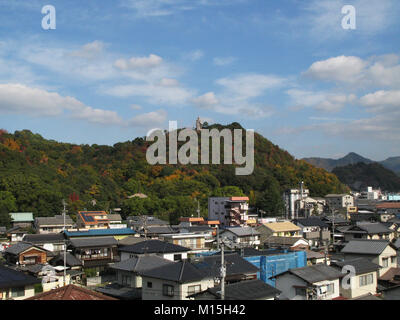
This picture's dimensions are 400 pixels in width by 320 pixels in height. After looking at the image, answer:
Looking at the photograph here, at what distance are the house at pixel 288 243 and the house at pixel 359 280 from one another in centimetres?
843

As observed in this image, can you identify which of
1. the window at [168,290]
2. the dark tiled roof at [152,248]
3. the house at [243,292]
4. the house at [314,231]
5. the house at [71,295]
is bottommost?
the house at [314,231]

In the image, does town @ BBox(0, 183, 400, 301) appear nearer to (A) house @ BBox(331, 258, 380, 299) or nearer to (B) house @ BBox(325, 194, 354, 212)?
(A) house @ BBox(331, 258, 380, 299)

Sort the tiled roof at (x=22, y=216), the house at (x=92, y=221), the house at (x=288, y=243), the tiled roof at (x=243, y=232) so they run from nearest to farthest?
the house at (x=288, y=243)
the tiled roof at (x=243, y=232)
the house at (x=92, y=221)
the tiled roof at (x=22, y=216)

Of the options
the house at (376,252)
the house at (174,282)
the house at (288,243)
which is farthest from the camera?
the house at (288,243)

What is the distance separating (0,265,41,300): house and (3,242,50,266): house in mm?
8843

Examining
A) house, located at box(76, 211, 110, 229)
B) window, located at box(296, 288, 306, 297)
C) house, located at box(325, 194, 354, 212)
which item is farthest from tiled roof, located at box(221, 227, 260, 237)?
house, located at box(325, 194, 354, 212)

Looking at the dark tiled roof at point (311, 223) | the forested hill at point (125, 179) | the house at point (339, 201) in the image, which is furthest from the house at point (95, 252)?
the house at point (339, 201)

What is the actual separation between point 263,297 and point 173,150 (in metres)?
52.8

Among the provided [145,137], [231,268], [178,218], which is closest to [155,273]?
[231,268]

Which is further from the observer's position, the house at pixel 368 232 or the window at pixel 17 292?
the house at pixel 368 232

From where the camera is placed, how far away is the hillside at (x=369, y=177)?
117m

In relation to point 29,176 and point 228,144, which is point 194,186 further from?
point 29,176

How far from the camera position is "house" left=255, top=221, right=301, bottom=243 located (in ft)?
93.7

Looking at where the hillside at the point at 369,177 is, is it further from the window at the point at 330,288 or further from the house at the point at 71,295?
the house at the point at 71,295
